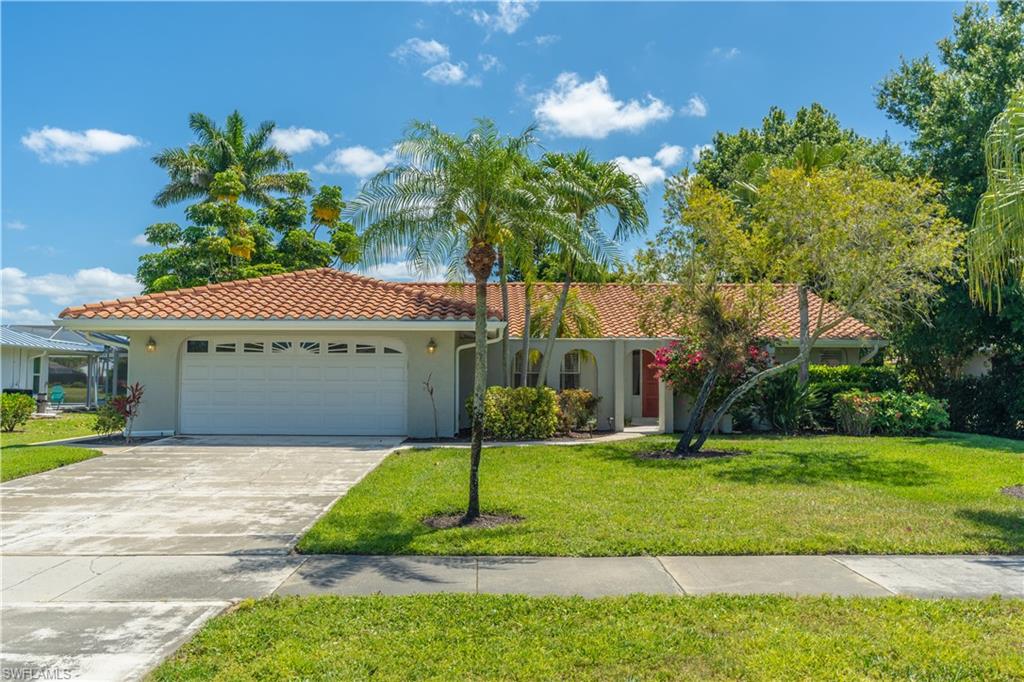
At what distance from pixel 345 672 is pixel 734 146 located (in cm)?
3172

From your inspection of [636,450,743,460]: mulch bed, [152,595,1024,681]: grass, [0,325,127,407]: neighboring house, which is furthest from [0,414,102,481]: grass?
[636,450,743,460]: mulch bed

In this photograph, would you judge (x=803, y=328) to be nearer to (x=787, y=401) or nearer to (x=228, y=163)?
(x=787, y=401)

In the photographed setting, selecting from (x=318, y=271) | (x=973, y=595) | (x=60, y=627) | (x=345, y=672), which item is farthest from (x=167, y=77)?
(x=973, y=595)

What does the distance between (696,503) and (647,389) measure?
12583mm

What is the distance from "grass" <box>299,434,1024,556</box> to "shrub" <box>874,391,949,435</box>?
250 centimetres

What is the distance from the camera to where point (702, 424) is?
17.3 meters

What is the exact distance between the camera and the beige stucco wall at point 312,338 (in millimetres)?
15992

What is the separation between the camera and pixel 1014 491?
956 centimetres

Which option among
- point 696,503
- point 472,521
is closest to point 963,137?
point 696,503

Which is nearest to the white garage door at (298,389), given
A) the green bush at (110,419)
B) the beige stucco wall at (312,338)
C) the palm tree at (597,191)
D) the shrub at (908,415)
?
the beige stucco wall at (312,338)

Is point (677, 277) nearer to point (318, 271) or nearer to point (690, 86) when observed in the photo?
point (690, 86)

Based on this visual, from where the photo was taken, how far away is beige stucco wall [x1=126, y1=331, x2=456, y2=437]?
15992 millimetres

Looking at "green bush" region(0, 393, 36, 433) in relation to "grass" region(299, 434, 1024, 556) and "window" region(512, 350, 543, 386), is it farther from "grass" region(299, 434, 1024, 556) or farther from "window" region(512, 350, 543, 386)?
"window" region(512, 350, 543, 386)

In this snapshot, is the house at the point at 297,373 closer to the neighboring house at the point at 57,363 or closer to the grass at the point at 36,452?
the grass at the point at 36,452
